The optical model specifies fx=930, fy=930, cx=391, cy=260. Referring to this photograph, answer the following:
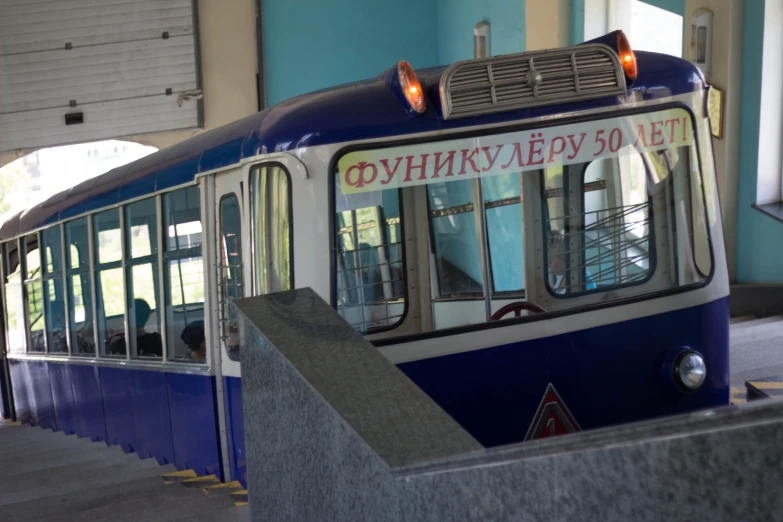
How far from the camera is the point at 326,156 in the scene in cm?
365

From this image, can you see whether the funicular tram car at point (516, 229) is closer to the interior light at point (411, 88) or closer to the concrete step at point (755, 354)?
the interior light at point (411, 88)

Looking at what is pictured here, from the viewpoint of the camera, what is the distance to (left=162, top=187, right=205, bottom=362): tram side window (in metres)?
5.20

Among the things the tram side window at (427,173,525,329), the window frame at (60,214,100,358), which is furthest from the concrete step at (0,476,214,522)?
the tram side window at (427,173,525,329)

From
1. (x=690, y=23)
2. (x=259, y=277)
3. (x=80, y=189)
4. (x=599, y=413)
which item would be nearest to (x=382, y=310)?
(x=259, y=277)

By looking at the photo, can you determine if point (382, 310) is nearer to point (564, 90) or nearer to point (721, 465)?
point (564, 90)

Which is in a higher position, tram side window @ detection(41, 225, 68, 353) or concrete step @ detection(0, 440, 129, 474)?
tram side window @ detection(41, 225, 68, 353)

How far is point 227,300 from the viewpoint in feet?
15.4

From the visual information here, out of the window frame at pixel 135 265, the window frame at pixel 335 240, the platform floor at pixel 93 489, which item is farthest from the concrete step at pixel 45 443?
the window frame at pixel 335 240

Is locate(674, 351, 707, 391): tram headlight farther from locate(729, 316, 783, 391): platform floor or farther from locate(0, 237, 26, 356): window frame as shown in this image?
locate(0, 237, 26, 356): window frame

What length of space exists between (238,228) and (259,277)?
744 millimetres

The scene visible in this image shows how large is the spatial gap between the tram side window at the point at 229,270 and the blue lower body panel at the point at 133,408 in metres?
0.43


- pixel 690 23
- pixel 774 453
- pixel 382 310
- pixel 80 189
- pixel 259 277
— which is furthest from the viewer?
pixel 690 23

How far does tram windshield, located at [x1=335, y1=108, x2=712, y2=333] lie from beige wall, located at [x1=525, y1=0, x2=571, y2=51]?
596 cm

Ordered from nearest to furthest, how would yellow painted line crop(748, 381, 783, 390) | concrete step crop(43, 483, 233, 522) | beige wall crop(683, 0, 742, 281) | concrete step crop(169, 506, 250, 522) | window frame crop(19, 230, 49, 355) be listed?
concrete step crop(169, 506, 250, 522) < concrete step crop(43, 483, 233, 522) < yellow painted line crop(748, 381, 783, 390) < beige wall crop(683, 0, 742, 281) < window frame crop(19, 230, 49, 355)
